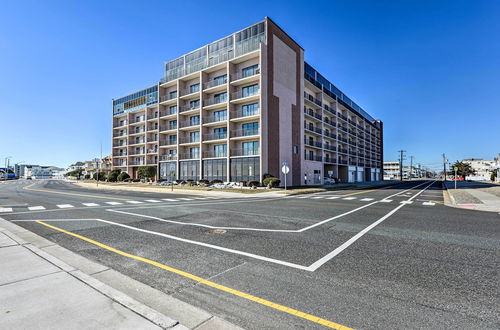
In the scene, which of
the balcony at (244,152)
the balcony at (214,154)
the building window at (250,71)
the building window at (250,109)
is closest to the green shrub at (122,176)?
the balcony at (214,154)

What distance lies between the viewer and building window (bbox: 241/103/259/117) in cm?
3297

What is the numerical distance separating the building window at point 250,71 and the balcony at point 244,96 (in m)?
2.48

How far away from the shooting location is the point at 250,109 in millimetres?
33875

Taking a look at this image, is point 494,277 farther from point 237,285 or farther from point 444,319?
point 237,285

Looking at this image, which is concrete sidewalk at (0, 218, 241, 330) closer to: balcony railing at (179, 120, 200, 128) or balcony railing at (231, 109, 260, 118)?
balcony railing at (231, 109, 260, 118)

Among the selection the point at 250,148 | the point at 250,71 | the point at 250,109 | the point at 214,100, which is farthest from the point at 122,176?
the point at 250,71

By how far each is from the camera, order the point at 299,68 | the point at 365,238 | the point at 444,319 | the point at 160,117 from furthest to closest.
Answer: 1. the point at 160,117
2. the point at 299,68
3. the point at 365,238
4. the point at 444,319

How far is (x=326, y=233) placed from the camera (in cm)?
735

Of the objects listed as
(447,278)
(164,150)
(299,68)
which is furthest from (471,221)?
(164,150)

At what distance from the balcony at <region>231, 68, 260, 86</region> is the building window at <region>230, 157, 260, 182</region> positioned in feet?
36.7

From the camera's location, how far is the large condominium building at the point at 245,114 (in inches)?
1316

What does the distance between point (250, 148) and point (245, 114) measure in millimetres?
5000

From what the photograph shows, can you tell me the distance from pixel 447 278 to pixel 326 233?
11.2 feet

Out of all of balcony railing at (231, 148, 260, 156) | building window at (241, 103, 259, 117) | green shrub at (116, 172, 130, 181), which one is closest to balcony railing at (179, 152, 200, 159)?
balcony railing at (231, 148, 260, 156)
